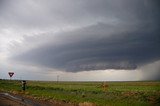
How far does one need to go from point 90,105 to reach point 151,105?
934 centimetres

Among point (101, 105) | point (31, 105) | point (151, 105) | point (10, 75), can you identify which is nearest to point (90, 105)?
point (101, 105)

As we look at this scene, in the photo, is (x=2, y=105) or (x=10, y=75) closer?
(x=2, y=105)

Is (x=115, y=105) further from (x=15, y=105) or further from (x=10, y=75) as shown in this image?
(x=10, y=75)

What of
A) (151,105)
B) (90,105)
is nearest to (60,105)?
(90,105)

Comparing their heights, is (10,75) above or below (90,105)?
above

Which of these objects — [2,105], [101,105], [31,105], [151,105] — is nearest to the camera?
[2,105]

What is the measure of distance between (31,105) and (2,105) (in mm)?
3500

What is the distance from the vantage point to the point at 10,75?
57.5m

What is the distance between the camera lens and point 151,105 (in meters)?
34.2

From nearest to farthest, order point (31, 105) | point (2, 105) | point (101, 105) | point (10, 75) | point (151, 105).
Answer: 1. point (2, 105)
2. point (31, 105)
3. point (101, 105)
4. point (151, 105)
5. point (10, 75)

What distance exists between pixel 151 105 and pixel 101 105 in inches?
294

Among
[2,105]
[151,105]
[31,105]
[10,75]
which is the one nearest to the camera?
[2,105]

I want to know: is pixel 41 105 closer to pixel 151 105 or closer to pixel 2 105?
pixel 2 105

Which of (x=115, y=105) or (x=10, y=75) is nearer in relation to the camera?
(x=115, y=105)
